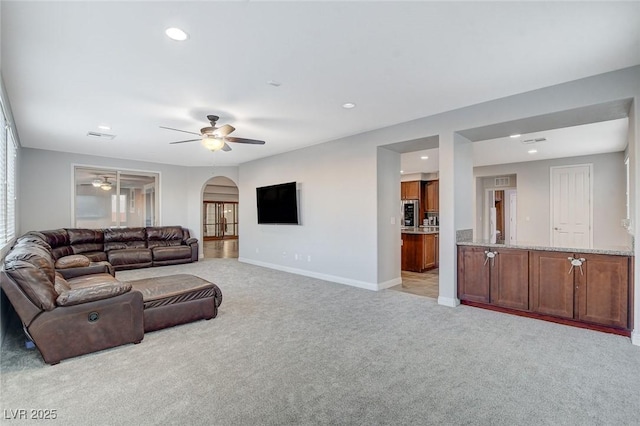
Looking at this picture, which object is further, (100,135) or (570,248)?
(100,135)

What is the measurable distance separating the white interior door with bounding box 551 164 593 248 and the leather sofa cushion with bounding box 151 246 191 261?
349 inches

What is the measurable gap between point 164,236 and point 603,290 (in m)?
8.70

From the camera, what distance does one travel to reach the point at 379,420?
6.36 feet

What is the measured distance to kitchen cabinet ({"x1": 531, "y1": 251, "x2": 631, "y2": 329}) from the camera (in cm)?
329

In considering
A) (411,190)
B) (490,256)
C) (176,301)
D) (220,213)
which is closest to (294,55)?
(176,301)

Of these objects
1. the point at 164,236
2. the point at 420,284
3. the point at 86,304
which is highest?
the point at 164,236

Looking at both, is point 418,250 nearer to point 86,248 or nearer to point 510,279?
point 510,279

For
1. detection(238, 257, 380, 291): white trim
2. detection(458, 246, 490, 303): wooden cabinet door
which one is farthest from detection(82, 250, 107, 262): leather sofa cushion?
detection(458, 246, 490, 303): wooden cabinet door

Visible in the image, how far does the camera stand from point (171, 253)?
308 inches

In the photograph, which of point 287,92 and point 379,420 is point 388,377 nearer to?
point 379,420

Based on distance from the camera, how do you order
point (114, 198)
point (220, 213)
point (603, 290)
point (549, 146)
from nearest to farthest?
point (603, 290), point (549, 146), point (114, 198), point (220, 213)

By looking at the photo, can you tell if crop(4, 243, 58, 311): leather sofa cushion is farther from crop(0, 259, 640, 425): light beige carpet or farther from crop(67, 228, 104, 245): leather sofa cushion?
crop(67, 228, 104, 245): leather sofa cushion

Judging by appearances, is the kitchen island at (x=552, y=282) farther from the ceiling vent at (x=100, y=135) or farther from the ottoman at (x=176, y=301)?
the ceiling vent at (x=100, y=135)

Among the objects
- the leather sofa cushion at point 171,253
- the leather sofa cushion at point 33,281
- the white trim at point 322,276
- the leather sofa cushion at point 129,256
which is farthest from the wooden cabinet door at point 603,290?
the leather sofa cushion at point 129,256
